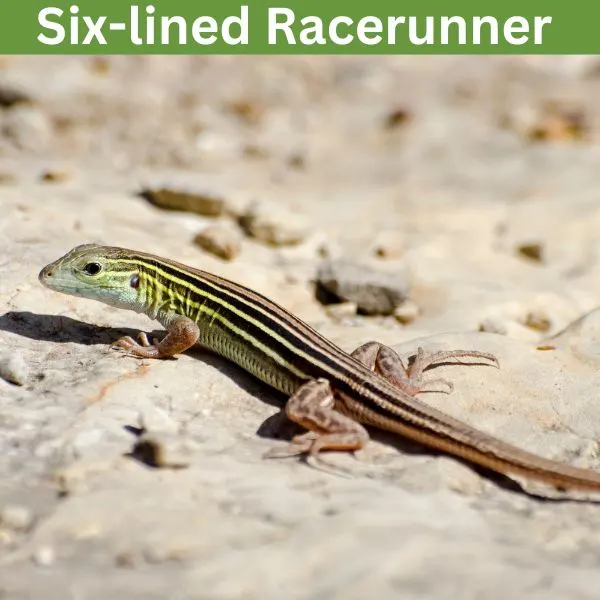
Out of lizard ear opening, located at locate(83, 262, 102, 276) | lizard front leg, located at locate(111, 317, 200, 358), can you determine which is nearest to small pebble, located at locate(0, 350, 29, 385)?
lizard front leg, located at locate(111, 317, 200, 358)

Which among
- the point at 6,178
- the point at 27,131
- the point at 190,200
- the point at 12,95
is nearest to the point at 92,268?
the point at 190,200

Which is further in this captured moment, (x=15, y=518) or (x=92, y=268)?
(x=92, y=268)

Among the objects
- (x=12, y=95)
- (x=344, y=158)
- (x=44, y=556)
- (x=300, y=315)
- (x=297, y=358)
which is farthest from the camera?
(x=344, y=158)

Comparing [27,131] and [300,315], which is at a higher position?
[27,131]

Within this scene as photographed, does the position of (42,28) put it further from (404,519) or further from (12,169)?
(404,519)

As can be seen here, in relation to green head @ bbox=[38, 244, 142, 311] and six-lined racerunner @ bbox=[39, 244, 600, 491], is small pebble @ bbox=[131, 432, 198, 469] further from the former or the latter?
green head @ bbox=[38, 244, 142, 311]

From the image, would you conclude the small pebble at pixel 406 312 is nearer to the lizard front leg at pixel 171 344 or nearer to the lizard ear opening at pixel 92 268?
the lizard front leg at pixel 171 344

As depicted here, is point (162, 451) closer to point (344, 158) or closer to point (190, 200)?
point (190, 200)
